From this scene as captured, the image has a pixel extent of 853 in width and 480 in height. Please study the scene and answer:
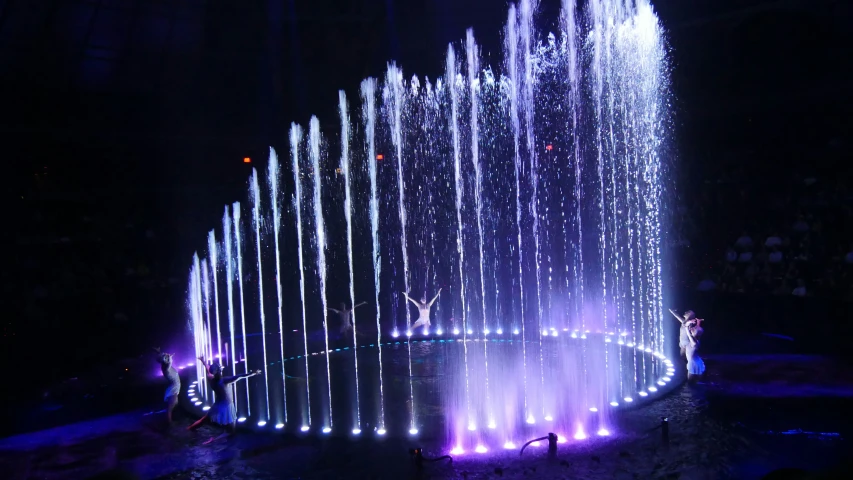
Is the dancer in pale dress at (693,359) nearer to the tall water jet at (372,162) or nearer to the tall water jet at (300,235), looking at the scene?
the tall water jet at (300,235)

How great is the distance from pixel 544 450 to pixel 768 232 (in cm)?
1728

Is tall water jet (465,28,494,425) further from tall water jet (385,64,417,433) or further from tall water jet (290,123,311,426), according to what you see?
tall water jet (290,123,311,426)

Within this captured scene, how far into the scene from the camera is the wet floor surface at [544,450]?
7.57m

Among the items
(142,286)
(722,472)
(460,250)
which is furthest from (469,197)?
(722,472)

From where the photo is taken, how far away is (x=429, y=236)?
26.6 meters

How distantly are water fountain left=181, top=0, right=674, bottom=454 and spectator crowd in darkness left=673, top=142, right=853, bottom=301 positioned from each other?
5.67 feet

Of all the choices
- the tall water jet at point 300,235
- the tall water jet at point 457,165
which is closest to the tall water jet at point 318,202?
the tall water jet at point 300,235

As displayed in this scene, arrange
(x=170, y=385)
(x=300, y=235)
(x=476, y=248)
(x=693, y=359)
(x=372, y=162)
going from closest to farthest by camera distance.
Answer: (x=170, y=385) < (x=693, y=359) < (x=300, y=235) < (x=476, y=248) < (x=372, y=162)

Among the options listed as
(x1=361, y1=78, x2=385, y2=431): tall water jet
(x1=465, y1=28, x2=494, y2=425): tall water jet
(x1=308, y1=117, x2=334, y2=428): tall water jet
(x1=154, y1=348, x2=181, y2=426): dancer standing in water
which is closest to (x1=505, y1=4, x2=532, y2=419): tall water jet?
(x1=465, y1=28, x2=494, y2=425): tall water jet

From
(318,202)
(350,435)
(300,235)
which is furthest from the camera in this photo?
(318,202)

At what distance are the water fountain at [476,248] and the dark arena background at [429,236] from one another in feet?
0.50

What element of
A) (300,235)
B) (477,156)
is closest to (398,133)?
(477,156)

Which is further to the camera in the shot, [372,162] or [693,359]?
[372,162]

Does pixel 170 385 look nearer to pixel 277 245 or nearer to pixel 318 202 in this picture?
pixel 277 245
